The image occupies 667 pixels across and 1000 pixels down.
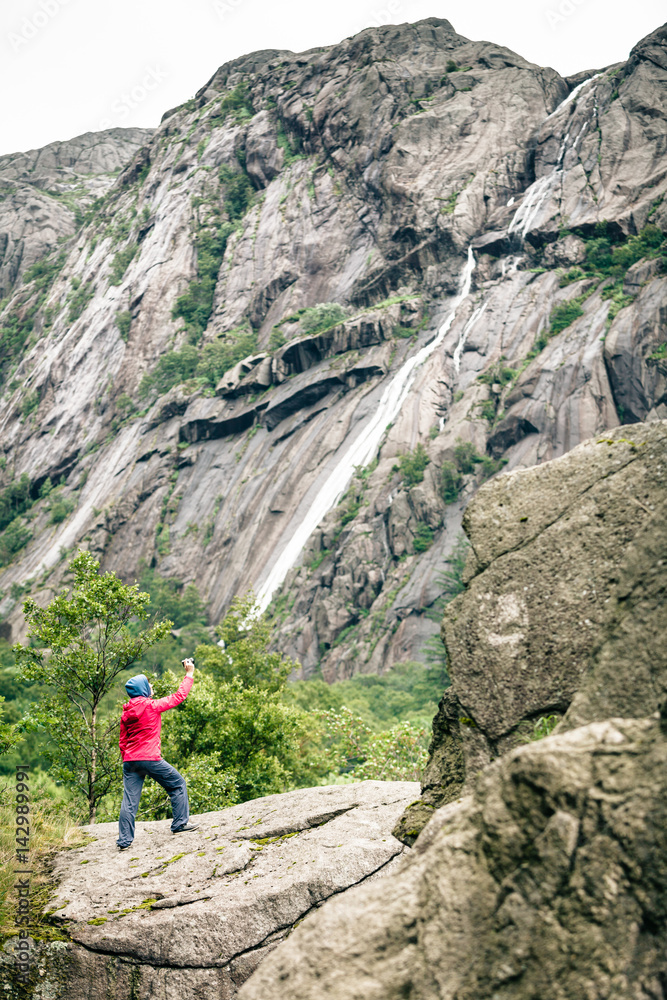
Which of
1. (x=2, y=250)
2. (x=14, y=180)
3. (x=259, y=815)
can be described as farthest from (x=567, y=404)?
(x=14, y=180)

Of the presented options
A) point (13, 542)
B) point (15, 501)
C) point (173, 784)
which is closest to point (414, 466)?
point (173, 784)

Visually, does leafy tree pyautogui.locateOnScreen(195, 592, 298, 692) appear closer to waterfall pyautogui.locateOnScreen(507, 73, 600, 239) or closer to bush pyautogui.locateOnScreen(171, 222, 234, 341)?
waterfall pyautogui.locateOnScreen(507, 73, 600, 239)

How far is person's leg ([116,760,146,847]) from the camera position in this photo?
313 inches

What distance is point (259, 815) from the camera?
918 centimetres

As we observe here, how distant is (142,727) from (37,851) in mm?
1955

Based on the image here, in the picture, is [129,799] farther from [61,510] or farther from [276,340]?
[61,510]

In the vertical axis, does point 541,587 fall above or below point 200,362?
below

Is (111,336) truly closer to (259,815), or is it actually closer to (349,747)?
(349,747)

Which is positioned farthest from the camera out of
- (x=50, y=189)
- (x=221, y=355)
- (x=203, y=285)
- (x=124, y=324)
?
(x=50, y=189)

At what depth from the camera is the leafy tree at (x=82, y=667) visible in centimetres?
1197

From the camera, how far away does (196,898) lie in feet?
21.9

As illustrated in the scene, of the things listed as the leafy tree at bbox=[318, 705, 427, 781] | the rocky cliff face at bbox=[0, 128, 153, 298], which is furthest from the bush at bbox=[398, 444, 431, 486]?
the rocky cliff face at bbox=[0, 128, 153, 298]

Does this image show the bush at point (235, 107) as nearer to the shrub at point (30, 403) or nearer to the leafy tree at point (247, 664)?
the shrub at point (30, 403)

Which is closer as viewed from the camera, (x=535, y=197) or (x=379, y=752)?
(x=379, y=752)
